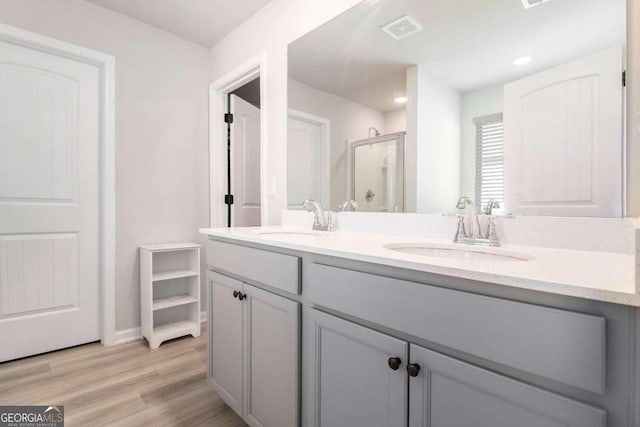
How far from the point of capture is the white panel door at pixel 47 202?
195cm

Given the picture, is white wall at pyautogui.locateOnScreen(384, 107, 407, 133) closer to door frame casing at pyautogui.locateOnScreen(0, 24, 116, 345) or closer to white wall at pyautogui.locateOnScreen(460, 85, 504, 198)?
white wall at pyautogui.locateOnScreen(460, 85, 504, 198)

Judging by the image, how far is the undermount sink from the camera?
0.98 m

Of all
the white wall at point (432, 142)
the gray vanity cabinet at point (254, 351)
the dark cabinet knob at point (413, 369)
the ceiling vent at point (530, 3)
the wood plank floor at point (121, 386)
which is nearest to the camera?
the dark cabinet knob at point (413, 369)

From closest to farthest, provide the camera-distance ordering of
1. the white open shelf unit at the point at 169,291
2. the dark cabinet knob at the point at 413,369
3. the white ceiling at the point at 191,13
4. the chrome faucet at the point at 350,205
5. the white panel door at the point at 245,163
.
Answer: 1. the dark cabinet knob at the point at 413,369
2. the chrome faucet at the point at 350,205
3. the white ceiling at the point at 191,13
4. the white open shelf unit at the point at 169,291
5. the white panel door at the point at 245,163

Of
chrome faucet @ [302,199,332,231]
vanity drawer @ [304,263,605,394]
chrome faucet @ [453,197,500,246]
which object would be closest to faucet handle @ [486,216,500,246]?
chrome faucet @ [453,197,500,246]

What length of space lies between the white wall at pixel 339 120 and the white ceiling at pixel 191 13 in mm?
849

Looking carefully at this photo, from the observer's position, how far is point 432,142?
1.29m

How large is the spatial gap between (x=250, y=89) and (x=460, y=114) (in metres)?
2.49

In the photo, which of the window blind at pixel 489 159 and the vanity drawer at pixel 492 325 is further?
the window blind at pixel 489 159

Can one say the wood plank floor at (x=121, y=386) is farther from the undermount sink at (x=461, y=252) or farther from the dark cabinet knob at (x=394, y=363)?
the undermount sink at (x=461, y=252)

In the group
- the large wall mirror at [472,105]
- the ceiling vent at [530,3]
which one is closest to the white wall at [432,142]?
the large wall mirror at [472,105]

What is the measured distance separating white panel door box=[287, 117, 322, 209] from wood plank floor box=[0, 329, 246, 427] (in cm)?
120

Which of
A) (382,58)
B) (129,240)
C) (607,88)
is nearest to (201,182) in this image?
(129,240)

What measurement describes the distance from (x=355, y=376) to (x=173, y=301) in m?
1.97
